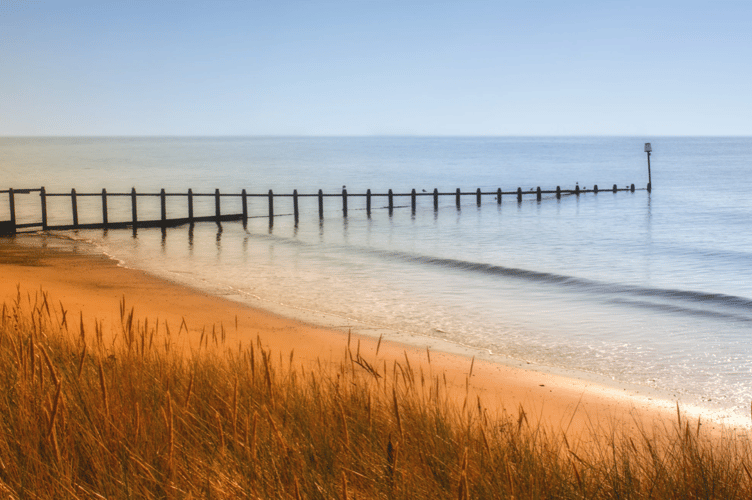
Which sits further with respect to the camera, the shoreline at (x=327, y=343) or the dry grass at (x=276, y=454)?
the shoreline at (x=327, y=343)

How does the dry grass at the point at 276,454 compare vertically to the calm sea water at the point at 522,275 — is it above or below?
above

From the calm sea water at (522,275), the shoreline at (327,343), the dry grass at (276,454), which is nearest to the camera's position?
the dry grass at (276,454)

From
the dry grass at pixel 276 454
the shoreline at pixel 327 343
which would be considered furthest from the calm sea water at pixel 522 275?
the dry grass at pixel 276 454

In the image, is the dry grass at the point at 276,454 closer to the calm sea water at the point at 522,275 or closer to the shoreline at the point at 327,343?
the shoreline at the point at 327,343

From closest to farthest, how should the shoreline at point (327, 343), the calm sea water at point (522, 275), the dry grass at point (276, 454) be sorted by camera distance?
the dry grass at point (276, 454)
the shoreline at point (327, 343)
the calm sea water at point (522, 275)

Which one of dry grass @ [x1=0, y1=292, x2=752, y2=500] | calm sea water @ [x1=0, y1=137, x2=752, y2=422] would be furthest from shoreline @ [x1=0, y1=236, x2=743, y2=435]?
calm sea water @ [x1=0, y1=137, x2=752, y2=422]

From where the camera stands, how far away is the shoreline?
308 inches

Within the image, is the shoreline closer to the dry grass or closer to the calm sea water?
the dry grass

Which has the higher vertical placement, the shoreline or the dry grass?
the dry grass

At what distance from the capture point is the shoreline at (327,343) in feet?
25.6

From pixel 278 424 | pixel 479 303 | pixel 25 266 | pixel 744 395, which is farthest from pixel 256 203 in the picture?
pixel 278 424

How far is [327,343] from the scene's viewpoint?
11070 mm

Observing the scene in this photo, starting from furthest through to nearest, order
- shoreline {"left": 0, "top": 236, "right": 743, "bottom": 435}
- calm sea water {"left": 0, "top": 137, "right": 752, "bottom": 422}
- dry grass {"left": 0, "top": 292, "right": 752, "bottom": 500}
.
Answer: calm sea water {"left": 0, "top": 137, "right": 752, "bottom": 422}
shoreline {"left": 0, "top": 236, "right": 743, "bottom": 435}
dry grass {"left": 0, "top": 292, "right": 752, "bottom": 500}

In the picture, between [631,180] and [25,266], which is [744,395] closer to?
[25,266]
